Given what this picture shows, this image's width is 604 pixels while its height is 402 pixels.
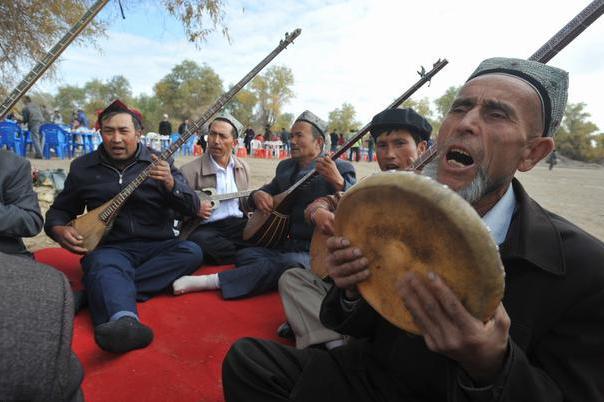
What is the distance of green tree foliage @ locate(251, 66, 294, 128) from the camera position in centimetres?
6362

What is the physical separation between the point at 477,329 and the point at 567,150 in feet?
190

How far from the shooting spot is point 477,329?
0.92m

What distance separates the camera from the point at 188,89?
5647 centimetres

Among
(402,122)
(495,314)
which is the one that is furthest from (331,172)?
(495,314)

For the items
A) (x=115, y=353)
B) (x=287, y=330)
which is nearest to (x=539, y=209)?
(x=287, y=330)

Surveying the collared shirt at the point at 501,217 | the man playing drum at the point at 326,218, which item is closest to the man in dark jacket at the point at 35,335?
the collared shirt at the point at 501,217

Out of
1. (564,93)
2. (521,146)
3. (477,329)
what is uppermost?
(564,93)

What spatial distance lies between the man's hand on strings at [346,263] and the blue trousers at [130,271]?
1.96m

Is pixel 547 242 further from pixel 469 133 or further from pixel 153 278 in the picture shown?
pixel 153 278

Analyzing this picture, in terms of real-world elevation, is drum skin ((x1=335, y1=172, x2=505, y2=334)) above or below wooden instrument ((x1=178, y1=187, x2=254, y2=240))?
above

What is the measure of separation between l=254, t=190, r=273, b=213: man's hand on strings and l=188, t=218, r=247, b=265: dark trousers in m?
0.54

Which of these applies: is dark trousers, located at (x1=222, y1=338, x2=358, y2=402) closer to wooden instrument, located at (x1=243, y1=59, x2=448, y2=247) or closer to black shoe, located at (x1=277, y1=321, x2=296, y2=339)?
black shoe, located at (x1=277, y1=321, x2=296, y2=339)

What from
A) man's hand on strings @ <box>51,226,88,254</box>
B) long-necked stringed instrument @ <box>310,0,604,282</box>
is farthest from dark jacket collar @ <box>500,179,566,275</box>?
man's hand on strings @ <box>51,226,88,254</box>

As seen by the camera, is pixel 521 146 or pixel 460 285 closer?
pixel 460 285
